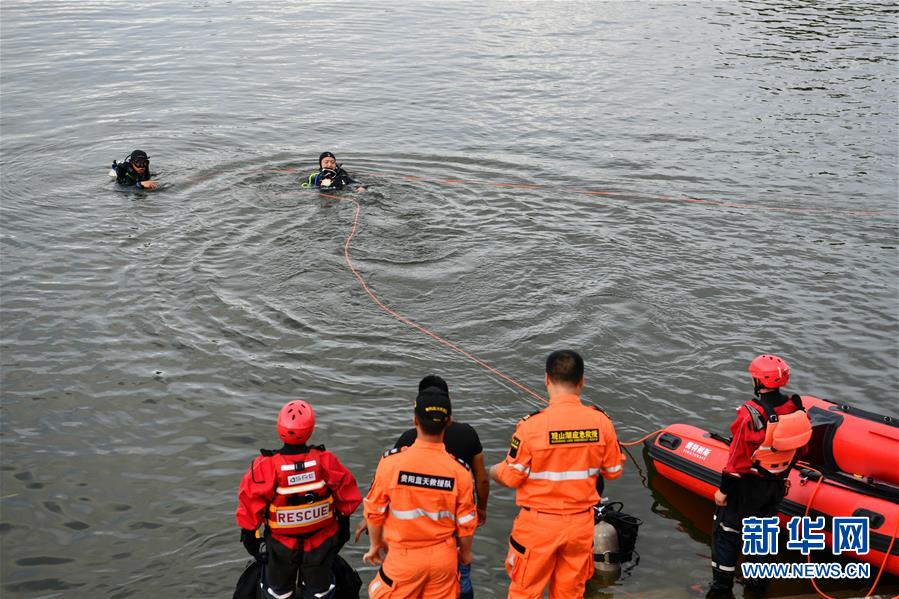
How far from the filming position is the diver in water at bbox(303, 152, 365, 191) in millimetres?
14898

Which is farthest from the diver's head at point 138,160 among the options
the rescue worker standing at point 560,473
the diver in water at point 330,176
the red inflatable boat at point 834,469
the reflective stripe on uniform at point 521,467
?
the reflective stripe on uniform at point 521,467

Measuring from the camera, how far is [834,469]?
7.51 meters

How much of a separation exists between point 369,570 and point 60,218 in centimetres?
991

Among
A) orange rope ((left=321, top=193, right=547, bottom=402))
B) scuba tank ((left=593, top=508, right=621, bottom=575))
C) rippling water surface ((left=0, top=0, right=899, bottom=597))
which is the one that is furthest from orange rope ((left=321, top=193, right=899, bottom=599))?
scuba tank ((left=593, top=508, right=621, bottom=575))

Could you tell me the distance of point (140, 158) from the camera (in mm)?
14711

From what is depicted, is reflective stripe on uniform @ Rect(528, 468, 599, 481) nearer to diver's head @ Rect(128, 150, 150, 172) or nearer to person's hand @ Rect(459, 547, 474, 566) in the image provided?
person's hand @ Rect(459, 547, 474, 566)

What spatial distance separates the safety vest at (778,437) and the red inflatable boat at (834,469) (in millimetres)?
1203

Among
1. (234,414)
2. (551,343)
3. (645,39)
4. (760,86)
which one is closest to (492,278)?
(551,343)

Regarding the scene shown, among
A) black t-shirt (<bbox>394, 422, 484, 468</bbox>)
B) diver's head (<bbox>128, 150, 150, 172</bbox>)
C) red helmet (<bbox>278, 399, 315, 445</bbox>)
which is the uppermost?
diver's head (<bbox>128, 150, 150, 172</bbox>)

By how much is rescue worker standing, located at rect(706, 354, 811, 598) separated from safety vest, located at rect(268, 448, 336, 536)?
325cm

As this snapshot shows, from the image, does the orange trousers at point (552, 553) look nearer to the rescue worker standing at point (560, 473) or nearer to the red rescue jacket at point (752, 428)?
the rescue worker standing at point (560, 473)

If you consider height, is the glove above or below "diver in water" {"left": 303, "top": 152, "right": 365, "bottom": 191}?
below

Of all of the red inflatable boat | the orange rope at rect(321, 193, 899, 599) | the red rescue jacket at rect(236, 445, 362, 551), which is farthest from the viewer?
the red inflatable boat

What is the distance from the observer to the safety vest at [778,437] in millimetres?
6027
